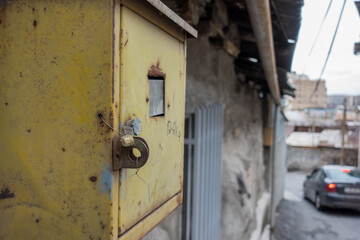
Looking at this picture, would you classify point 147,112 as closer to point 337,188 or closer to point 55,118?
point 55,118

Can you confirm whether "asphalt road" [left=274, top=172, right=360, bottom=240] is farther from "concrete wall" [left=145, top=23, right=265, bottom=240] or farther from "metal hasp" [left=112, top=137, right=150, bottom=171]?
"metal hasp" [left=112, top=137, right=150, bottom=171]

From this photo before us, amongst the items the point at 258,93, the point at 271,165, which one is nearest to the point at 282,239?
the point at 271,165

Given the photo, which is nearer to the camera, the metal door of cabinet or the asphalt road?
the metal door of cabinet

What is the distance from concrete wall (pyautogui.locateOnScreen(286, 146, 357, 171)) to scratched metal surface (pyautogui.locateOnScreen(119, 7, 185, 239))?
16.6 meters

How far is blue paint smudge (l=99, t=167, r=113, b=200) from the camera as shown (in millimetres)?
738

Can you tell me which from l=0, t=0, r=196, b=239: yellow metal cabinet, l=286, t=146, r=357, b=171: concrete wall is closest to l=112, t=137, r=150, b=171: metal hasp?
l=0, t=0, r=196, b=239: yellow metal cabinet

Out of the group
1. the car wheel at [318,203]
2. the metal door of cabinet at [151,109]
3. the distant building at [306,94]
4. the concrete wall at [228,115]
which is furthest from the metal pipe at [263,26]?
the distant building at [306,94]

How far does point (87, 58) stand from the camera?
2.39 feet

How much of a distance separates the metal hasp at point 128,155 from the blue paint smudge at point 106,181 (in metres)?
0.02

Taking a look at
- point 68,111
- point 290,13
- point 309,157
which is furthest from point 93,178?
point 309,157

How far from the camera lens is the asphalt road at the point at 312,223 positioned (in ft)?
20.4

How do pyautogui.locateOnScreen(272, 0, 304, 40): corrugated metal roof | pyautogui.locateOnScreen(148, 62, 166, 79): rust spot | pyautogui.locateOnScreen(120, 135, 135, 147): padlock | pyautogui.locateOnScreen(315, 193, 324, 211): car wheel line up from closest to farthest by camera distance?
pyautogui.locateOnScreen(120, 135, 135, 147): padlock, pyautogui.locateOnScreen(148, 62, 166, 79): rust spot, pyautogui.locateOnScreen(272, 0, 304, 40): corrugated metal roof, pyautogui.locateOnScreen(315, 193, 324, 211): car wheel

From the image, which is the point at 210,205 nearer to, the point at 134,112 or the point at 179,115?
the point at 179,115

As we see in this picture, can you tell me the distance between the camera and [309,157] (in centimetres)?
1683
